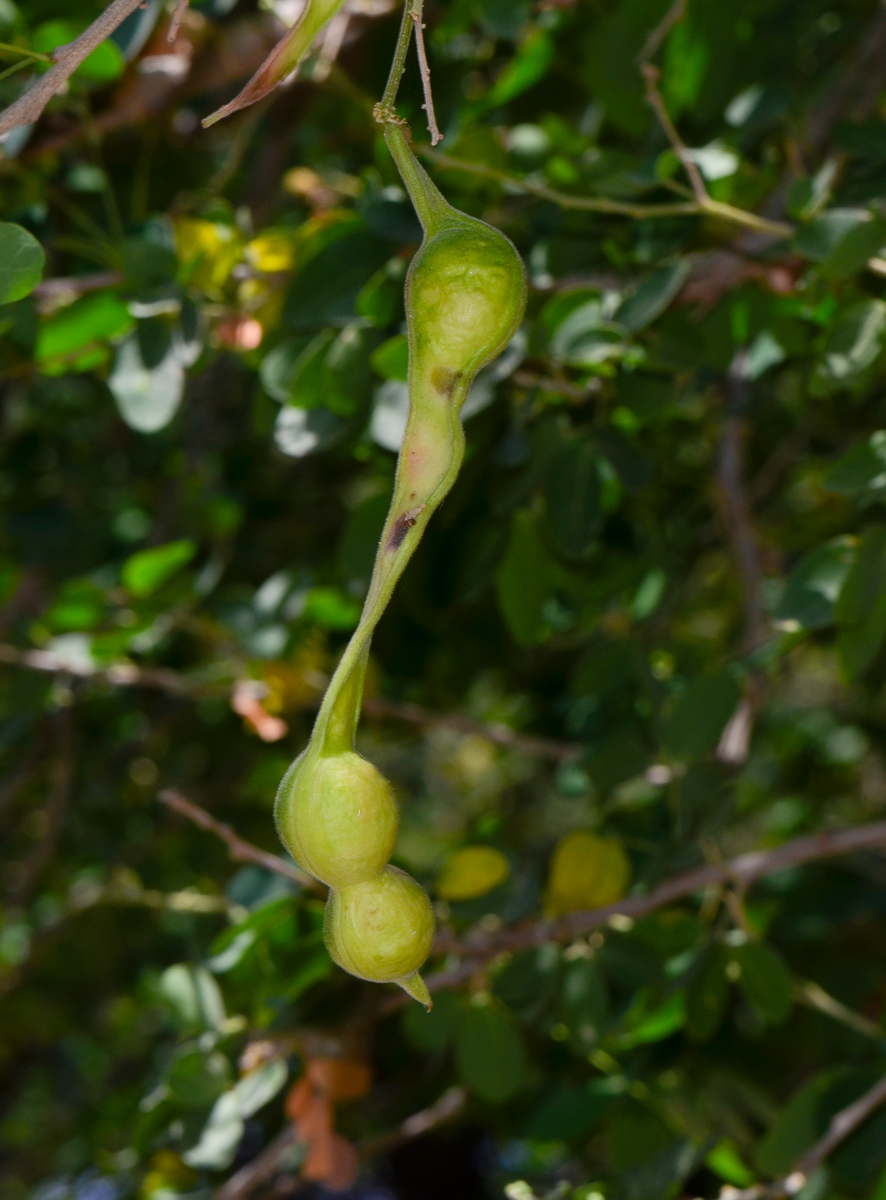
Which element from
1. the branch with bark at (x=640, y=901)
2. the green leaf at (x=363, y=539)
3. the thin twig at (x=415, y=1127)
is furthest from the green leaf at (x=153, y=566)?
the thin twig at (x=415, y=1127)

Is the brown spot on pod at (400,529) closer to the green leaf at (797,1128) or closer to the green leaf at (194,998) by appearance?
the green leaf at (194,998)

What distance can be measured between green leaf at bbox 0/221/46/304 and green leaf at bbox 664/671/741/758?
789 millimetres

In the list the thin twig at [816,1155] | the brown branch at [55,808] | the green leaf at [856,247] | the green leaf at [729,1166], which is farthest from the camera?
the brown branch at [55,808]

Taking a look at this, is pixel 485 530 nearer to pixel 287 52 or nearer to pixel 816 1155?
pixel 816 1155

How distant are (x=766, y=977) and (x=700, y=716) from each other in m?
0.27

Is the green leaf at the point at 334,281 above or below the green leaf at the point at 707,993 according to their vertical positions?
above

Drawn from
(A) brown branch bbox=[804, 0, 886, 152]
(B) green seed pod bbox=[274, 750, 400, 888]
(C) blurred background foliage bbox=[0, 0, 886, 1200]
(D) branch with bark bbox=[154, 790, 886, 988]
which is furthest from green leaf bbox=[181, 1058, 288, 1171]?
(A) brown branch bbox=[804, 0, 886, 152]

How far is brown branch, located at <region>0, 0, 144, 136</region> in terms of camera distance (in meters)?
0.61

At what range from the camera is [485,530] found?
4.78 ft

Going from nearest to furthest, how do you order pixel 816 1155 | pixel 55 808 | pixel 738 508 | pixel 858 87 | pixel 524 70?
1. pixel 816 1155
2. pixel 524 70
3. pixel 858 87
4. pixel 738 508
5. pixel 55 808

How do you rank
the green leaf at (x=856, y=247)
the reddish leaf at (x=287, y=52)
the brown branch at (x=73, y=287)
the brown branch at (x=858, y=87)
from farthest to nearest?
the brown branch at (x=858, y=87), the brown branch at (x=73, y=287), the green leaf at (x=856, y=247), the reddish leaf at (x=287, y=52)

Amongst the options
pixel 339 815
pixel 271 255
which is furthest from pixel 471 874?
pixel 339 815

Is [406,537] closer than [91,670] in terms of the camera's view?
Yes

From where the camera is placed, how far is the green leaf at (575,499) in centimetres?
131
